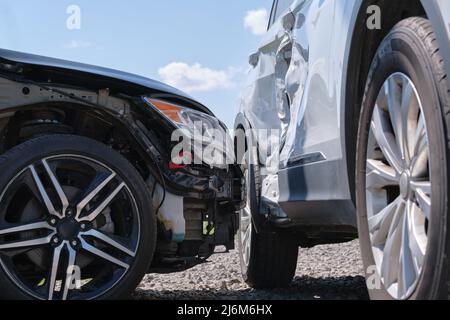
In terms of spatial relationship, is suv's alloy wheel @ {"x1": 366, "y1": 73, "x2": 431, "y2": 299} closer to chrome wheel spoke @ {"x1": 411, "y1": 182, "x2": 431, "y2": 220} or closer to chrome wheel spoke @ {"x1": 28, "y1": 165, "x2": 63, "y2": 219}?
chrome wheel spoke @ {"x1": 411, "y1": 182, "x2": 431, "y2": 220}

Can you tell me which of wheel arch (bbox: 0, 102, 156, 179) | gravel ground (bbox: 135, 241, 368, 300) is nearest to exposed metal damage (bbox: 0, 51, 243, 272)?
wheel arch (bbox: 0, 102, 156, 179)

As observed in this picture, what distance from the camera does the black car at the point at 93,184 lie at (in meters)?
3.03

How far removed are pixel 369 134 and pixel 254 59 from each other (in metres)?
2.40

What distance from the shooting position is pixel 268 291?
4.60m

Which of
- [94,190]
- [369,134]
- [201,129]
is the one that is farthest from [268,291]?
[369,134]

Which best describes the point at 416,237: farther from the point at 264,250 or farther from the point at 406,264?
the point at 264,250

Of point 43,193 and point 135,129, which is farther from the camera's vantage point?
point 135,129

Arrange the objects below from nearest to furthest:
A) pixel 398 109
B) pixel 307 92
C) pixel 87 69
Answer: pixel 398 109, pixel 307 92, pixel 87 69

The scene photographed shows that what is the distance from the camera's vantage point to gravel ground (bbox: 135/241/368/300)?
4.35 meters

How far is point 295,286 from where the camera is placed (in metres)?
4.91

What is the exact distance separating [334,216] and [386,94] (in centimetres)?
80

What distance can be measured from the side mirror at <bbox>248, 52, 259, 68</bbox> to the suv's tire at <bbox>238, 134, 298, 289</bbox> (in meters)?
0.64

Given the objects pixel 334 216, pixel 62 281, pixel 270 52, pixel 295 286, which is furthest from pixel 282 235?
pixel 62 281

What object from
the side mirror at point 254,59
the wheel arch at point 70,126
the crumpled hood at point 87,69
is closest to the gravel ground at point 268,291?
the wheel arch at point 70,126
